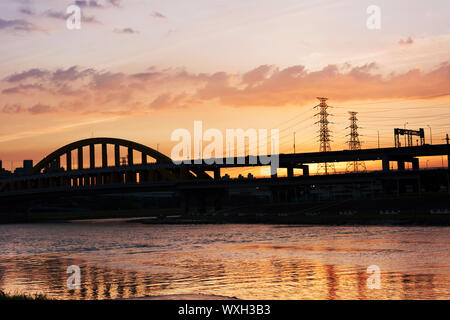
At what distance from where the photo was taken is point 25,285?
28.0 metres

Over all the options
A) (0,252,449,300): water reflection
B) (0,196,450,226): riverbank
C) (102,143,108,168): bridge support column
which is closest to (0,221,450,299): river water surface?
(0,252,449,300): water reflection

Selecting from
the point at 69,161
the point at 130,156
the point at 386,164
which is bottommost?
the point at 386,164

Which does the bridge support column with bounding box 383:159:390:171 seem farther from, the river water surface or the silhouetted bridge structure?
the river water surface

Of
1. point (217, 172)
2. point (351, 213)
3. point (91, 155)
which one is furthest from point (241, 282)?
point (91, 155)

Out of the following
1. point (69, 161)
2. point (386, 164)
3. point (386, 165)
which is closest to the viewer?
point (386, 165)

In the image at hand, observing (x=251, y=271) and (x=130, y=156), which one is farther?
(x=130, y=156)

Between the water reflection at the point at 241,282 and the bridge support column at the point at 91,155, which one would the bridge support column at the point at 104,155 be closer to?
the bridge support column at the point at 91,155

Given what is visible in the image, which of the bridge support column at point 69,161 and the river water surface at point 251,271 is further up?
the bridge support column at point 69,161

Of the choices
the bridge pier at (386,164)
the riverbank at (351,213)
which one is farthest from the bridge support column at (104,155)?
the bridge pier at (386,164)

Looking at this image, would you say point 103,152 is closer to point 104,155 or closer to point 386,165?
point 104,155

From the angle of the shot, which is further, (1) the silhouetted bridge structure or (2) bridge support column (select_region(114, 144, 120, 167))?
(2) bridge support column (select_region(114, 144, 120, 167))

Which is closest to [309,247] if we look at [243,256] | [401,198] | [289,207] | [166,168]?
[243,256]
